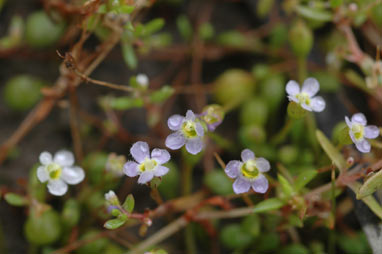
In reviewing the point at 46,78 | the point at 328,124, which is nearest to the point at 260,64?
the point at 328,124

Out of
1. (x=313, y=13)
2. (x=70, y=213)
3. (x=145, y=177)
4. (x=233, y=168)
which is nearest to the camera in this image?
(x=145, y=177)

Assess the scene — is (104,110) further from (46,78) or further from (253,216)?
(253,216)

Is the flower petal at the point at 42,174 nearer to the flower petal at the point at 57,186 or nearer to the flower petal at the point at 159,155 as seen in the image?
the flower petal at the point at 57,186

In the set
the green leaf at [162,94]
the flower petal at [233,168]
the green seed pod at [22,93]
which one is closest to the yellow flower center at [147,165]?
the flower petal at [233,168]

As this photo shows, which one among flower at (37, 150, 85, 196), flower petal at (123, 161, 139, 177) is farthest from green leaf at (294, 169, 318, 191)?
flower at (37, 150, 85, 196)

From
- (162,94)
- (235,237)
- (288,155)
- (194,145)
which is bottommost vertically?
(235,237)

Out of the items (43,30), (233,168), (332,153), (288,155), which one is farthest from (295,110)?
(43,30)

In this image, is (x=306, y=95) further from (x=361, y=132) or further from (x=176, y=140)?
(x=176, y=140)
